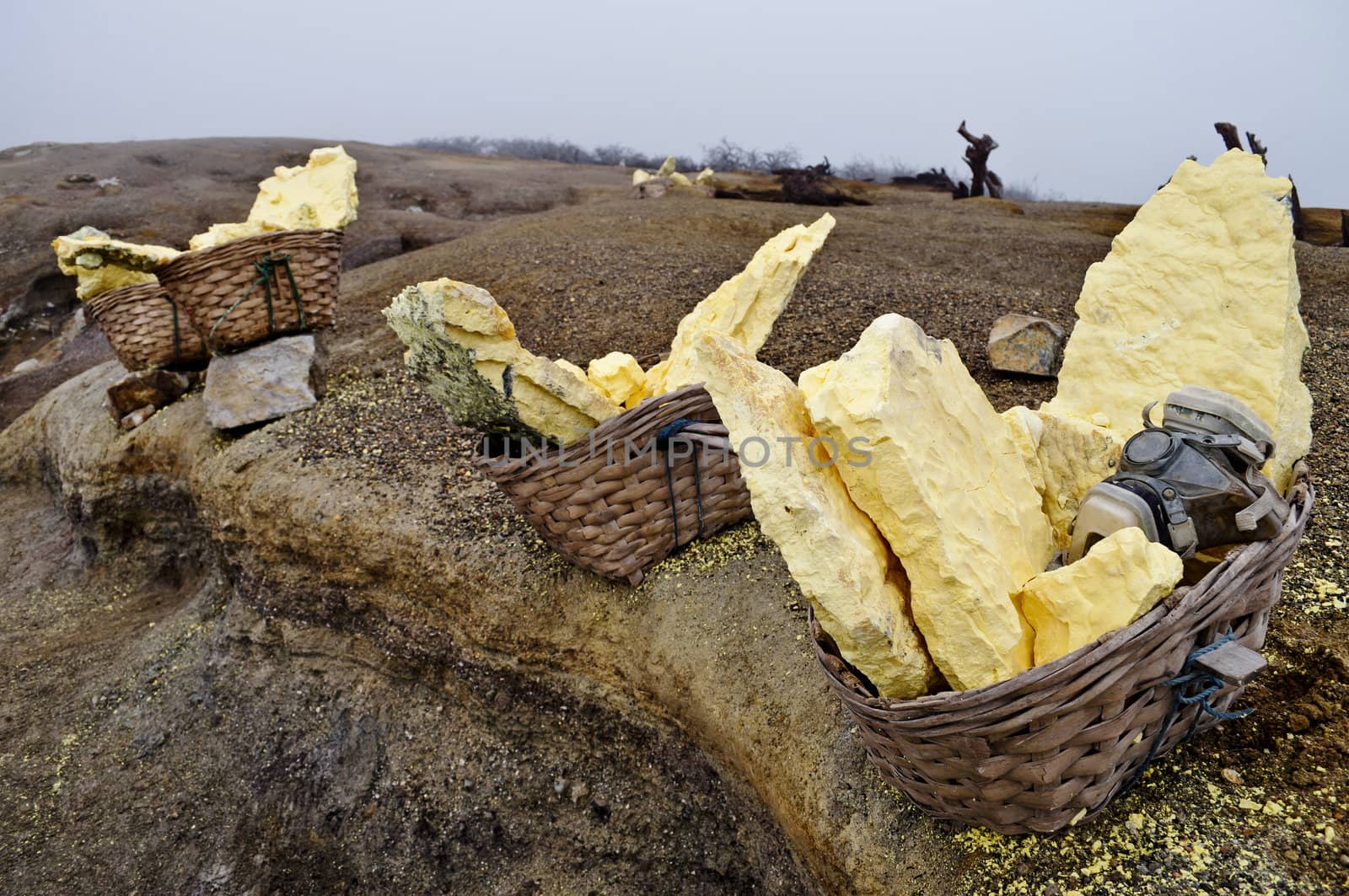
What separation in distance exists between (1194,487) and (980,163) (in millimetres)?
10728

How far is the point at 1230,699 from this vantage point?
→ 153 cm

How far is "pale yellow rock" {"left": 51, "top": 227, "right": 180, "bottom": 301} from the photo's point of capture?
11.0ft

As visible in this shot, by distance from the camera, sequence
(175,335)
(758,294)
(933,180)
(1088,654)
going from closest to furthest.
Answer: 1. (1088,654)
2. (758,294)
3. (175,335)
4. (933,180)

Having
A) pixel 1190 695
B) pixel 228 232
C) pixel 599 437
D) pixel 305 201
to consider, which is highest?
pixel 305 201

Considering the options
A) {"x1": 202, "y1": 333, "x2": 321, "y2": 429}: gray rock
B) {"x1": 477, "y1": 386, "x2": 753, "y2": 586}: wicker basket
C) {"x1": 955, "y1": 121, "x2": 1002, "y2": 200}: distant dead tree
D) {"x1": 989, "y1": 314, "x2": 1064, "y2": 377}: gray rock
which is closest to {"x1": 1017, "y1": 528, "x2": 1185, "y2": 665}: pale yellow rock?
{"x1": 477, "y1": 386, "x2": 753, "y2": 586}: wicker basket

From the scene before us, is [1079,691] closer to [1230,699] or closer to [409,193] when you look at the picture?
[1230,699]

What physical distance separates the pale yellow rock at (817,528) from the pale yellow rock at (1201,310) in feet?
3.25

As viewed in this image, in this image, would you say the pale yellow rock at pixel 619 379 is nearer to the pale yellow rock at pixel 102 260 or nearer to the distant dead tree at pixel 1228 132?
the pale yellow rock at pixel 102 260

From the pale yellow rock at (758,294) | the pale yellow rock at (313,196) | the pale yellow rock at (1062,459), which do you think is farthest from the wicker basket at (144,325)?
the pale yellow rock at (1062,459)

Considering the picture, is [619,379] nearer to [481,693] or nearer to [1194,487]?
[481,693]

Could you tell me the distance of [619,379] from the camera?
253cm

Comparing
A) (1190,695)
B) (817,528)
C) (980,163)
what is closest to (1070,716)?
(1190,695)

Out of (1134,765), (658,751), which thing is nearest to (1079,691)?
(1134,765)

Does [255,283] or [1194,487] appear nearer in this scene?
[1194,487]
